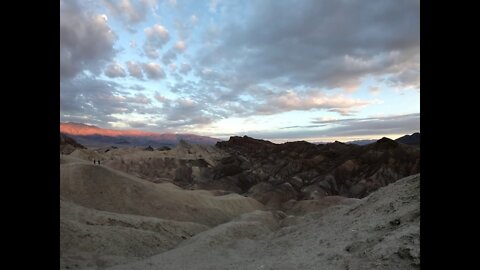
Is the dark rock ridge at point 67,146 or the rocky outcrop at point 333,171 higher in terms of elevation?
the dark rock ridge at point 67,146

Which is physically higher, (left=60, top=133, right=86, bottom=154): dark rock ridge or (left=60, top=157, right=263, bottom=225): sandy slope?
(left=60, top=133, right=86, bottom=154): dark rock ridge

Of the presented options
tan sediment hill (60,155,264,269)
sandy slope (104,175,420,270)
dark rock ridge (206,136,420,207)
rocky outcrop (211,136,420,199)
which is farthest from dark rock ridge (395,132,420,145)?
sandy slope (104,175,420,270)

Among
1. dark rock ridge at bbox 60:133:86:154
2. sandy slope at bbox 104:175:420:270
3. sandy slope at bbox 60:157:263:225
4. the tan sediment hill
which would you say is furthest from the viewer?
dark rock ridge at bbox 60:133:86:154

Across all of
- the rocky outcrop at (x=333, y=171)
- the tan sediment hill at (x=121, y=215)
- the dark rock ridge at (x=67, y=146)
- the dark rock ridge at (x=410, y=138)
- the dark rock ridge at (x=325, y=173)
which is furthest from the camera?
the dark rock ridge at (x=410, y=138)

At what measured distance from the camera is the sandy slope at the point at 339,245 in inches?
307

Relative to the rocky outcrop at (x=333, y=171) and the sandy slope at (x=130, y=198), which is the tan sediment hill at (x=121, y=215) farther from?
the rocky outcrop at (x=333, y=171)

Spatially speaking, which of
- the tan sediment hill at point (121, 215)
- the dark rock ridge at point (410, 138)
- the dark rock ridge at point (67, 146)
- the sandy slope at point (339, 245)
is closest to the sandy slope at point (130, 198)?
the tan sediment hill at point (121, 215)

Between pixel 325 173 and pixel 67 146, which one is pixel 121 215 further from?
pixel 67 146

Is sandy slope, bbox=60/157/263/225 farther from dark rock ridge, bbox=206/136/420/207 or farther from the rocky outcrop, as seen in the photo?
the rocky outcrop

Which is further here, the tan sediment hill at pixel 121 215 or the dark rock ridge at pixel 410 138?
the dark rock ridge at pixel 410 138

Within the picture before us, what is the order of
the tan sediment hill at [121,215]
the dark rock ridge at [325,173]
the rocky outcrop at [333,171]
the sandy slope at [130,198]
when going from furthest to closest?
the rocky outcrop at [333,171] → the dark rock ridge at [325,173] → the sandy slope at [130,198] → the tan sediment hill at [121,215]

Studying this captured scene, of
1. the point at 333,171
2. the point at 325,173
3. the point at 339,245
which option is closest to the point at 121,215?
the point at 339,245

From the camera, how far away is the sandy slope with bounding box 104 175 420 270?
25.6ft
